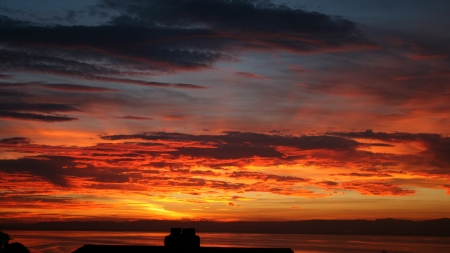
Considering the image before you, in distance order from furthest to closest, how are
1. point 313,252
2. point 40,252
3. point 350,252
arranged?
1. point 350,252
2. point 313,252
3. point 40,252

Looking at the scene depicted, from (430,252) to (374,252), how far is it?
23.2 m

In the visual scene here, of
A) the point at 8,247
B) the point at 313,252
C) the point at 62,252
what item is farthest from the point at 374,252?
the point at 8,247

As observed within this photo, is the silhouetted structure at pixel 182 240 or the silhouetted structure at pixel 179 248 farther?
the silhouetted structure at pixel 182 240

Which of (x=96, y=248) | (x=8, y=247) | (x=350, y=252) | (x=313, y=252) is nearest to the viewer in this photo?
(x=96, y=248)

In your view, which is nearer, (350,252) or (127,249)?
(127,249)

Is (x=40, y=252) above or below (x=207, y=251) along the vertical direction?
above

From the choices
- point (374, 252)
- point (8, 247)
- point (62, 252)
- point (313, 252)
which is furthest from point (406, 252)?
point (8, 247)

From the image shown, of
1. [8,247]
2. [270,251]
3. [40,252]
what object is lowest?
[270,251]

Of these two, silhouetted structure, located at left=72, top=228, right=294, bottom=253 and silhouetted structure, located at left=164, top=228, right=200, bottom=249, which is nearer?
silhouetted structure, located at left=72, top=228, right=294, bottom=253

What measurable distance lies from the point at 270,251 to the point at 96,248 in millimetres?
8655

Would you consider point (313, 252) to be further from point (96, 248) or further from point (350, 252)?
point (96, 248)

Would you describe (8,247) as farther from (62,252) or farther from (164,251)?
(62,252)

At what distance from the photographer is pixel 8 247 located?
123ft

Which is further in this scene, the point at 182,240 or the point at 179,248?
the point at 182,240
